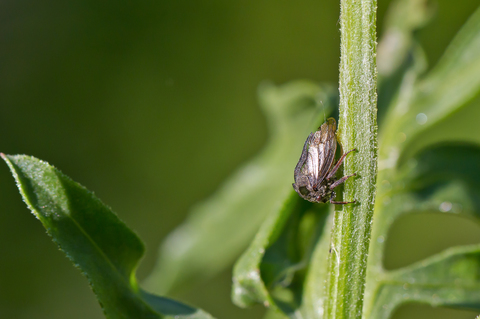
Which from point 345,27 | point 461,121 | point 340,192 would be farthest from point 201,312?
point 461,121

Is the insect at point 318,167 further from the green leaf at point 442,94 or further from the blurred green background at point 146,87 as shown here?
the blurred green background at point 146,87

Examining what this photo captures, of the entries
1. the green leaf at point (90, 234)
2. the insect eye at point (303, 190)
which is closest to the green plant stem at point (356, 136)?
the insect eye at point (303, 190)

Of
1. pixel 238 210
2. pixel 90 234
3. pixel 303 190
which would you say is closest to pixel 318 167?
pixel 303 190

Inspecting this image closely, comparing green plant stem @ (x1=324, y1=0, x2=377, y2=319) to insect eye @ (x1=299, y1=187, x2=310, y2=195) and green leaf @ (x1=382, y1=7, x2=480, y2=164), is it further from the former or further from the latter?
green leaf @ (x1=382, y1=7, x2=480, y2=164)

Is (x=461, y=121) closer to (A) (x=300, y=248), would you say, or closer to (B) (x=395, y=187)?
(B) (x=395, y=187)

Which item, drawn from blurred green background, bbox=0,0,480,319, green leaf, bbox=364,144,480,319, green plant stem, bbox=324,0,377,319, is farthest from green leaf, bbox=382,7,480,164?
blurred green background, bbox=0,0,480,319

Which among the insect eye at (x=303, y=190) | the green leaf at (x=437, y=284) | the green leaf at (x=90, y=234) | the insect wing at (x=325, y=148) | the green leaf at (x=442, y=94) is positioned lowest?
the green leaf at (x=90, y=234)
